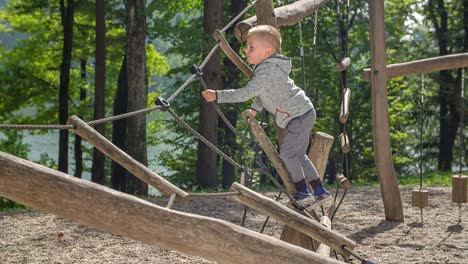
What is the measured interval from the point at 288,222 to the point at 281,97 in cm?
89

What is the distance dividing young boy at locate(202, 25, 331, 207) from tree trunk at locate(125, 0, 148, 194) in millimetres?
8545

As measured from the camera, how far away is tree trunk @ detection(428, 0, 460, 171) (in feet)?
67.8

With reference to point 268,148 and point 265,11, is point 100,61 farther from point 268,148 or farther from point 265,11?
point 268,148

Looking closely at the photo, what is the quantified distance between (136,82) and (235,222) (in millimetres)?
6116

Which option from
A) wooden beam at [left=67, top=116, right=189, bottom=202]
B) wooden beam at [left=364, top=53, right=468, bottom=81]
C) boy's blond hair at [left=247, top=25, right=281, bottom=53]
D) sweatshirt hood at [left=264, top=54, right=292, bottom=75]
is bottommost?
wooden beam at [left=67, top=116, right=189, bottom=202]

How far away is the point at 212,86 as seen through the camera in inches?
559

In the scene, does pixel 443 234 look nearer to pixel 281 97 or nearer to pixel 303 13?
pixel 303 13

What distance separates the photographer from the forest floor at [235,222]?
261 inches

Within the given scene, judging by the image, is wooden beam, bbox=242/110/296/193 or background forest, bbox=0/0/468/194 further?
background forest, bbox=0/0/468/194

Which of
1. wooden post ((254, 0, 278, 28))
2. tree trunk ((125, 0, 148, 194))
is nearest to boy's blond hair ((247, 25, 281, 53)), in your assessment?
wooden post ((254, 0, 278, 28))

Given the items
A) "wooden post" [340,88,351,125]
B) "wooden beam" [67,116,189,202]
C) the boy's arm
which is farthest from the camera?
"wooden post" [340,88,351,125]

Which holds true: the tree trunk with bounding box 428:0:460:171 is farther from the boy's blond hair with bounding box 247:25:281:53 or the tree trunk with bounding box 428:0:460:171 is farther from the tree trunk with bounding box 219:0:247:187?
the boy's blond hair with bounding box 247:25:281:53

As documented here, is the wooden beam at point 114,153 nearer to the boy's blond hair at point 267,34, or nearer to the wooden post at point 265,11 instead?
the boy's blond hair at point 267,34

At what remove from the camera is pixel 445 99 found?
21406 mm
